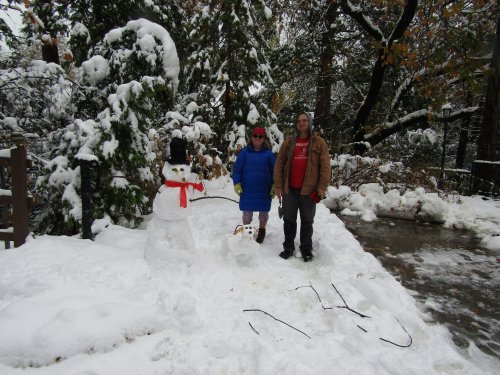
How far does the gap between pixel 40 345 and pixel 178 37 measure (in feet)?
27.6

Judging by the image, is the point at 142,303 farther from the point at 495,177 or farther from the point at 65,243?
the point at 495,177

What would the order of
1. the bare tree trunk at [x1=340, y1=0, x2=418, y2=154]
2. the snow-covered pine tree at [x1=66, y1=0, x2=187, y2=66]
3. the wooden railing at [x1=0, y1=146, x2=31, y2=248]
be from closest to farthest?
the wooden railing at [x1=0, y1=146, x2=31, y2=248] < the snow-covered pine tree at [x1=66, y1=0, x2=187, y2=66] < the bare tree trunk at [x1=340, y1=0, x2=418, y2=154]

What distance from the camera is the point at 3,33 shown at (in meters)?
6.55

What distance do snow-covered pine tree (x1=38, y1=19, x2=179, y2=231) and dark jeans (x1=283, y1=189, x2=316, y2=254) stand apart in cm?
259

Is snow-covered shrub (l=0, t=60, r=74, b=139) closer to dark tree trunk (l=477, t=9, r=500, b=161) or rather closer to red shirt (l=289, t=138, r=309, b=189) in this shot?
red shirt (l=289, t=138, r=309, b=189)

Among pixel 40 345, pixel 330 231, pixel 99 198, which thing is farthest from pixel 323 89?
pixel 40 345

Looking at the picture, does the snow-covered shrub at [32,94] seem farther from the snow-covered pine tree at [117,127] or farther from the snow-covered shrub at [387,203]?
the snow-covered shrub at [387,203]

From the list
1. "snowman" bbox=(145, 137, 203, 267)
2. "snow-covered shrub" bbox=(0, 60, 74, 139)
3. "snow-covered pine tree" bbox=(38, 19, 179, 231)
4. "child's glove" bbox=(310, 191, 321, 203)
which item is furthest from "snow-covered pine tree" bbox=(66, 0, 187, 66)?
"child's glove" bbox=(310, 191, 321, 203)

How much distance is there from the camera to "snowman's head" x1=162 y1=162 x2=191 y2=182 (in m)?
4.10

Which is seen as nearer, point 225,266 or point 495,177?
point 225,266

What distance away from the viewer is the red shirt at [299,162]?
14.7 feet

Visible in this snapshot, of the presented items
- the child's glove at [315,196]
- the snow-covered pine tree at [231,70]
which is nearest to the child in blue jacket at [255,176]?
the child's glove at [315,196]

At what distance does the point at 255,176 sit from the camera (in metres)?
4.91

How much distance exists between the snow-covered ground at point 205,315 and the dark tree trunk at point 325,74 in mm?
8501
